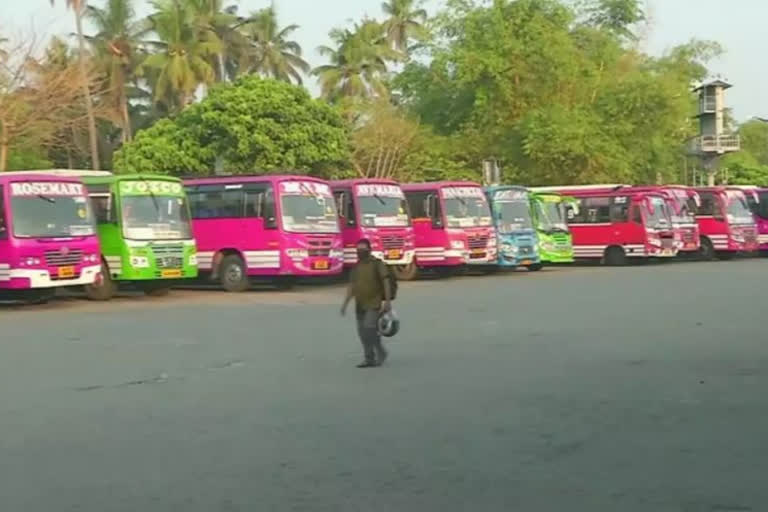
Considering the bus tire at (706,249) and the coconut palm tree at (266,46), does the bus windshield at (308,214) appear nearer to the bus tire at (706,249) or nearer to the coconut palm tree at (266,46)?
the bus tire at (706,249)

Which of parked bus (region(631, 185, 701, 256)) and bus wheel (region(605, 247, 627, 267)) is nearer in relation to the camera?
→ bus wheel (region(605, 247, 627, 267))

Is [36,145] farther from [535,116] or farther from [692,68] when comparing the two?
[692,68]

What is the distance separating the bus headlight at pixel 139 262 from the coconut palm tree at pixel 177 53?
28426 millimetres

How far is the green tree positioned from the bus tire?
43.5 ft

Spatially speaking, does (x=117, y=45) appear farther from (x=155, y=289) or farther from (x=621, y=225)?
(x=155, y=289)

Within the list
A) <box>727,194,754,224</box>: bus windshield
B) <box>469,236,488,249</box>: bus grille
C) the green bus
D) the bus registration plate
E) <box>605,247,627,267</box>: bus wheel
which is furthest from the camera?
<box>727,194,754,224</box>: bus windshield

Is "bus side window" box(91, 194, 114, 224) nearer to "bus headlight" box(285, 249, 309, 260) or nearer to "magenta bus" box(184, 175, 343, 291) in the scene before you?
"magenta bus" box(184, 175, 343, 291)

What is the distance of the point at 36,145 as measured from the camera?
39781 millimetres

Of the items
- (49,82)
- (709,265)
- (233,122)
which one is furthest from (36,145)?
(709,265)

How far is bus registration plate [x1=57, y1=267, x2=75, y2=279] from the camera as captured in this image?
20875 millimetres

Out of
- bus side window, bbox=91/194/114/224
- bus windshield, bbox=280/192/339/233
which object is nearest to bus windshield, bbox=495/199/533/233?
bus windshield, bbox=280/192/339/233

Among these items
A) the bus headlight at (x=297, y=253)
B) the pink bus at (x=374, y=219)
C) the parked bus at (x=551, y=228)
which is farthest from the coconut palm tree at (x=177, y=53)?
the bus headlight at (x=297, y=253)

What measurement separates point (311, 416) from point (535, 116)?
3585 centimetres

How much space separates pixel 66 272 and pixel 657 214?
20.8 metres
